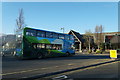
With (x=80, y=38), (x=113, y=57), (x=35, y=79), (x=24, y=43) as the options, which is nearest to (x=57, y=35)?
(x=24, y=43)

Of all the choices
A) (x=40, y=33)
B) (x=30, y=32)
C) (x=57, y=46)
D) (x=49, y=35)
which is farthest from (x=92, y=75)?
(x=57, y=46)

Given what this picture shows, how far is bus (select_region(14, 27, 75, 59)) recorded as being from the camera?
18.3m

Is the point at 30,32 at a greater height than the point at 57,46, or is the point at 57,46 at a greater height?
the point at 30,32

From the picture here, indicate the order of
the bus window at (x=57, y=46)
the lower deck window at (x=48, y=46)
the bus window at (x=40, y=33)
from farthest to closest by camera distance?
the bus window at (x=57, y=46), the bus window at (x=40, y=33), the lower deck window at (x=48, y=46)

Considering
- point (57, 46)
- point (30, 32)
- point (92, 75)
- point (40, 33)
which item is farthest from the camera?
point (57, 46)

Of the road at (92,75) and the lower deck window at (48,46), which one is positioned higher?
the lower deck window at (48,46)

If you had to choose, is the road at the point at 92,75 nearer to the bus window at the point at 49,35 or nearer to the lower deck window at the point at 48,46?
the lower deck window at the point at 48,46

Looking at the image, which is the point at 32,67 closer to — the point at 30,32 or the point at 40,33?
the point at 30,32

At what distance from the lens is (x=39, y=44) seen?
64.6ft

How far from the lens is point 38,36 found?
19.8 meters

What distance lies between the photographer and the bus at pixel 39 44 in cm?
1827

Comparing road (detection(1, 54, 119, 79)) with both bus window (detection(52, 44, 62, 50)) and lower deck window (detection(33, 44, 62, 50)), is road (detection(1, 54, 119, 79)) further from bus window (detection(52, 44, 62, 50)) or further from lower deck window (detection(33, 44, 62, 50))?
bus window (detection(52, 44, 62, 50))

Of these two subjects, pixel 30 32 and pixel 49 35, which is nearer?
pixel 30 32

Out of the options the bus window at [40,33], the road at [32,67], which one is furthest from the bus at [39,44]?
the road at [32,67]
